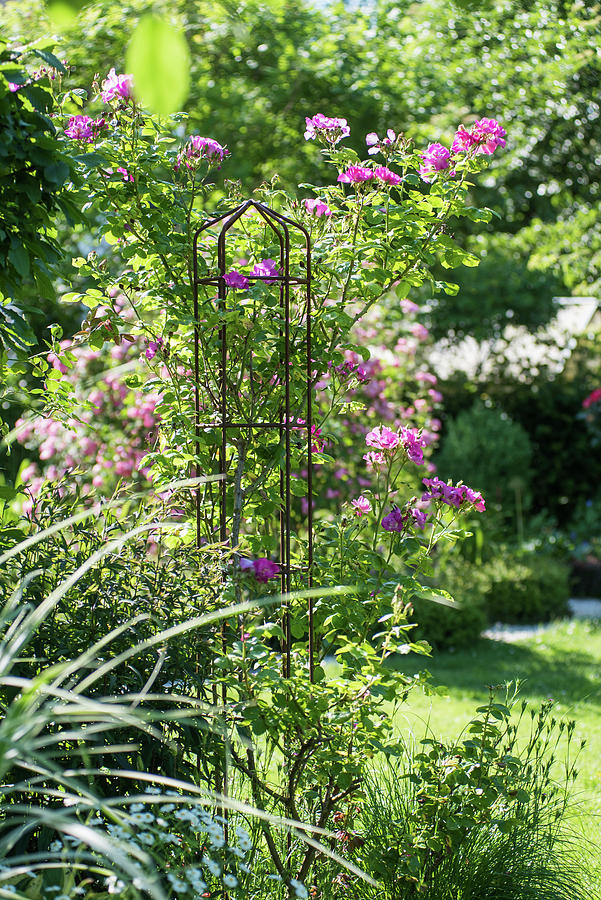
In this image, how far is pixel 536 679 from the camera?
5.20m

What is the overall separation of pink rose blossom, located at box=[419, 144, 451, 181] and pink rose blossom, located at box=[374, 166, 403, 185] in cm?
10

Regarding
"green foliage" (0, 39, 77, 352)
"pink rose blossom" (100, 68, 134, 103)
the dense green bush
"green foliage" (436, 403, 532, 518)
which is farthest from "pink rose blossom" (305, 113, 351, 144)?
"green foliage" (436, 403, 532, 518)

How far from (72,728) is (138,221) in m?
1.50

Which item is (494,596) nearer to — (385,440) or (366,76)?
(385,440)

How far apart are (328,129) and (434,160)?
345mm

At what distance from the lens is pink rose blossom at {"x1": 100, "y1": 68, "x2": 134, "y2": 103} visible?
2.53 m

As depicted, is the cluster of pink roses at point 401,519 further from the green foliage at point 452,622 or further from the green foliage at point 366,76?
the green foliage at point 366,76

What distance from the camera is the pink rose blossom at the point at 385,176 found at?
2.47 m

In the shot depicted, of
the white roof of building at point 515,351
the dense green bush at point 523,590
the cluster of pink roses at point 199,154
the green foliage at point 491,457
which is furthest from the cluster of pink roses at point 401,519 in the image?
the white roof of building at point 515,351

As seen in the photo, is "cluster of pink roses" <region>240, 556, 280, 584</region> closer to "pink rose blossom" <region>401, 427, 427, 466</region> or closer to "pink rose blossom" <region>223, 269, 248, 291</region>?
"pink rose blossom" <region>401, 427, 427, 466</region>

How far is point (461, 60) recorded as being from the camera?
9.44 metres

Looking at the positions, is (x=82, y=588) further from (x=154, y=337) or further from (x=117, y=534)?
(x=154, y=337)

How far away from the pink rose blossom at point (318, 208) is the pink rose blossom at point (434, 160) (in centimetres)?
29

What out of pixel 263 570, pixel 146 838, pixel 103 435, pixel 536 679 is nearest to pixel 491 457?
pixel 536 679
